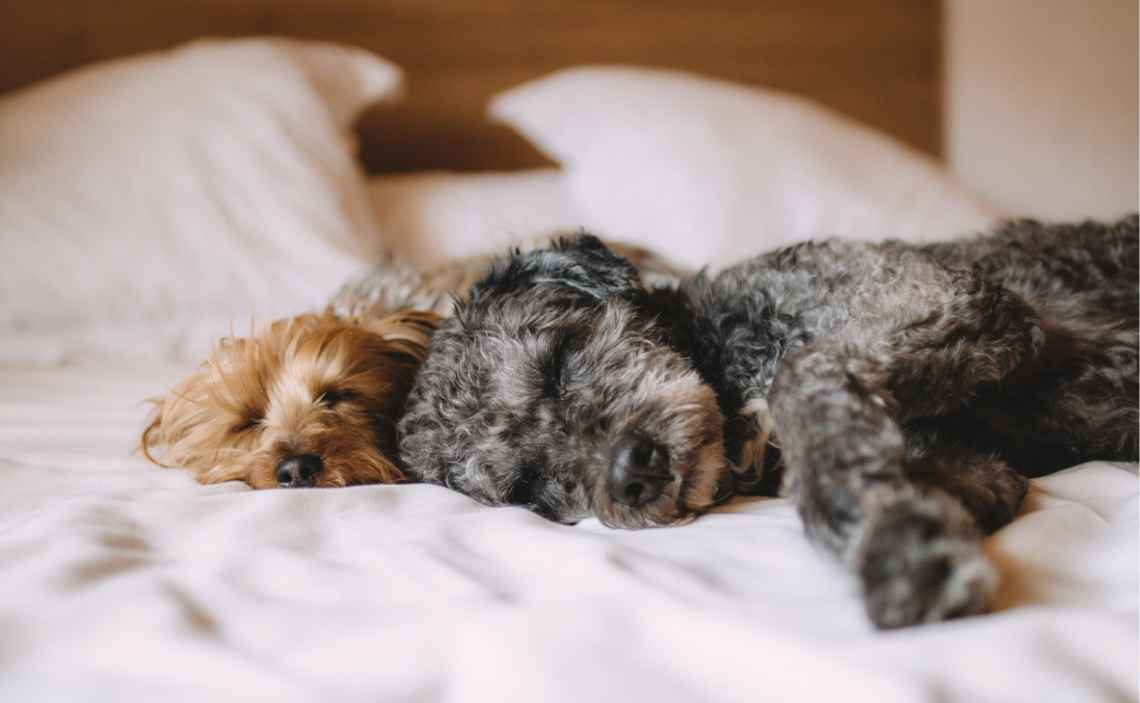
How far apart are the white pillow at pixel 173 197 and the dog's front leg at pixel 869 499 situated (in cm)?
174

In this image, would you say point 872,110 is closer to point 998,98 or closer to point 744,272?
point 998,98

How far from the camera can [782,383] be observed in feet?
4.50

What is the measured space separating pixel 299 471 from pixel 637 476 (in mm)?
777

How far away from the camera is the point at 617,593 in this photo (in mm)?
995

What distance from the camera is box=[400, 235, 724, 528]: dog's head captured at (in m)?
1.42

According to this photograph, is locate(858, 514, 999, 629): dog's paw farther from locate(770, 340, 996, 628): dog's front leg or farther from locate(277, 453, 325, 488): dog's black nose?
locate(277, 453, 325, 488): dog's black nose

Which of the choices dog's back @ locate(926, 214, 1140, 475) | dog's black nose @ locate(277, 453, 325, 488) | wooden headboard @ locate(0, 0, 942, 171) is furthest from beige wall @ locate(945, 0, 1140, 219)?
dog's black nose @ locate(277, 453, 325, 488)

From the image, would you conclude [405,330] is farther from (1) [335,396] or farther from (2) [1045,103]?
(2) [1045,103]

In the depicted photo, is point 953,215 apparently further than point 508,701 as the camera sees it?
Yes

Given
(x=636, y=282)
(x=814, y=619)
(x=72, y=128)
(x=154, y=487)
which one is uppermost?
(x=72, y=128)

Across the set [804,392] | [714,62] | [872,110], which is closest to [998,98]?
[872,110]

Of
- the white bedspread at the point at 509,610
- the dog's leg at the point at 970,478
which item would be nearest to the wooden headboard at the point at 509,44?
the white bedspread at the point at 509,610

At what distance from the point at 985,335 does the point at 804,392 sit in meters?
0.42

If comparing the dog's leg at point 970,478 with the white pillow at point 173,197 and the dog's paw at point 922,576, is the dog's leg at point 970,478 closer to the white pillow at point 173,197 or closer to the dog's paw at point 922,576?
the dog's paw at point 922,576
